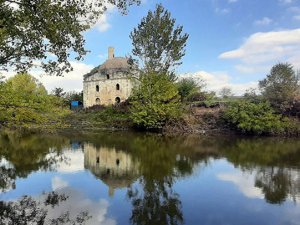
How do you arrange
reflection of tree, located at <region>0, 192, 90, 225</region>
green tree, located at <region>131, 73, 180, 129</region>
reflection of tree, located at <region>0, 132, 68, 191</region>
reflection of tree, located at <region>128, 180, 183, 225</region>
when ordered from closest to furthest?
reflection of tree, located at <region>0, 192, 90, 225</region> < reflection of tree, located at <region>128, 180, 183, 225</region> < reflection of tree, located at <region>0, 132, 68, 191</region> < green tree, located at <region>131, 73, 180, 129</region>

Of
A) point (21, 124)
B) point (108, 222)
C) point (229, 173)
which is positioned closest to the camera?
point (108, 222)

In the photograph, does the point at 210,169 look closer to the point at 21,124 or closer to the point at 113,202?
the point at 113,202

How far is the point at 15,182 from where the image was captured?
39.5 ft

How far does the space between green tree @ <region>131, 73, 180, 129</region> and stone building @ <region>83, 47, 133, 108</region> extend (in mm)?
23357

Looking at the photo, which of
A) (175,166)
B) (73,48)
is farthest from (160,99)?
(73,48)

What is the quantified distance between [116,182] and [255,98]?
25.2 meters

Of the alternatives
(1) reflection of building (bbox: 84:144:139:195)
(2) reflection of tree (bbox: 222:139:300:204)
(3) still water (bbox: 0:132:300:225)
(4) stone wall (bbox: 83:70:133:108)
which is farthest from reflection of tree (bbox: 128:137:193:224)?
(4) stone wall (bbox: 83:70:133:108)

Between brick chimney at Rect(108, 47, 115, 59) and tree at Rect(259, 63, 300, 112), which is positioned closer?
tree at Rect(259, 63, 300, 112)

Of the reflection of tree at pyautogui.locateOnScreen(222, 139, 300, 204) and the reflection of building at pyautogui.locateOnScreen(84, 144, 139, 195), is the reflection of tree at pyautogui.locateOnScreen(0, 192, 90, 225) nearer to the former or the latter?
the reflection of building at pyautogui.locateOnScreen(84, 144, 139, 195)

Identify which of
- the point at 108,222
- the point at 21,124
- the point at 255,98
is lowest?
the point at 108,222

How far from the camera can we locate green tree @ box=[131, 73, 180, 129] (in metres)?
33.6

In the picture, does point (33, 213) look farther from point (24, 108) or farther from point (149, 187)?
point (149, 187)

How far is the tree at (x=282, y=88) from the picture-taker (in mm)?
31547

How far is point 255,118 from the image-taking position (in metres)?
29.9
